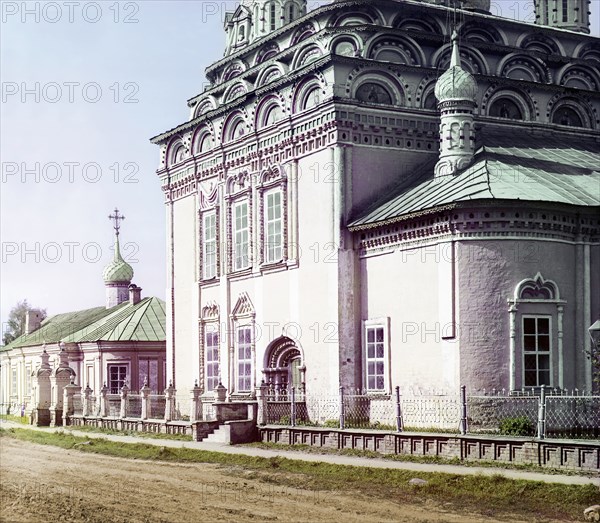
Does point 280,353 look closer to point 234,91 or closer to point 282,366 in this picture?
point 282,366

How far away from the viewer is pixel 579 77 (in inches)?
1121

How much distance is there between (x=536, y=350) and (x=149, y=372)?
1860 cm

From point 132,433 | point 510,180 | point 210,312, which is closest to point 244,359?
point 210,312

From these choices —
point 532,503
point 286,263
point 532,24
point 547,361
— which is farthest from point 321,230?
point 532,503

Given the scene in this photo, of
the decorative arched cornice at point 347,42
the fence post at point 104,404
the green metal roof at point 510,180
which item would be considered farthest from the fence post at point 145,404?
the decorative arched cornice at point 347,42

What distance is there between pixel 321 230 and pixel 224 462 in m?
6.97

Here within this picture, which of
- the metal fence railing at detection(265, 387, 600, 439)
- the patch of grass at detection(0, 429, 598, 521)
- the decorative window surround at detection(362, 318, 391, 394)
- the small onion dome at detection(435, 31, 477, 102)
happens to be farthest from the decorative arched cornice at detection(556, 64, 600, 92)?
the patch of grass at detection(0, 429, 598, 521)

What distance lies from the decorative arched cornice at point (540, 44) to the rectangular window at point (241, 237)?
8082 millimetres

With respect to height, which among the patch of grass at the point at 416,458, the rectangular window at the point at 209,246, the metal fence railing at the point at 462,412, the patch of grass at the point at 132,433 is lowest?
the patch of grass at the point at 132,433

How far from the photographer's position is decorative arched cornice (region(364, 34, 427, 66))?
25.6m

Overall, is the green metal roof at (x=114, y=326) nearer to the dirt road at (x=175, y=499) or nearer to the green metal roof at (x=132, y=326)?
the green metal roof at (x=132, y=326)

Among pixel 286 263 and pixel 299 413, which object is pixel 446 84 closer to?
pixel 286 263

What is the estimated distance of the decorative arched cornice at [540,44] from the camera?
28.4 metres

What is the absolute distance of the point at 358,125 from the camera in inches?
955
